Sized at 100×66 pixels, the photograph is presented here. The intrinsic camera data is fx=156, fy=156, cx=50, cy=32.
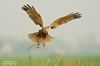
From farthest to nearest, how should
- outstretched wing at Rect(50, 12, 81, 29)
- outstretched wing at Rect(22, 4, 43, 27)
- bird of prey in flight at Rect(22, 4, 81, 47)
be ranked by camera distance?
outstretched wing at Rect(50, 12, 81, 29) → outstretched wing at Rect(22, 4, 43, 27) → bird of prey in flight at Rect(22, 4, 81, 47)

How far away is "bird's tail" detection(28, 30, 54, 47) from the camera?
363 centimetres

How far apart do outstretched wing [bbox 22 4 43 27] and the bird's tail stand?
0.83 ft

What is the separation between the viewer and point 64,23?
14.2ft

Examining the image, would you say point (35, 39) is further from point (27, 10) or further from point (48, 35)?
point (27, 10)

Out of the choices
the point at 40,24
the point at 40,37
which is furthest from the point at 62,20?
the point at 40,37

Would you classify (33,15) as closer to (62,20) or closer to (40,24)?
(40,24)

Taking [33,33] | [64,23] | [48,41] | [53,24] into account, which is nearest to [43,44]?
[48,41]

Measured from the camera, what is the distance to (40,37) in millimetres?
3717

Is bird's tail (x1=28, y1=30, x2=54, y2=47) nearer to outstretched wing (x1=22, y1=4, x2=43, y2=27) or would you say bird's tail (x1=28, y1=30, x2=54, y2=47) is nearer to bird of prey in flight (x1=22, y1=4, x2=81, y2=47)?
bird of prey in flight (x1=22, y1=4, x2=81, y2=47)

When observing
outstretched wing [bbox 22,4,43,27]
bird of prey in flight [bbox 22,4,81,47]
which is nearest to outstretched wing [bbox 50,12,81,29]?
bird of prey in flight [bbox 22,4,81,47]

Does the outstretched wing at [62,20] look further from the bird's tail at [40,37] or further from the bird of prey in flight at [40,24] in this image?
the bird's tail at [40,37]

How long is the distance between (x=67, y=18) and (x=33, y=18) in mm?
1003

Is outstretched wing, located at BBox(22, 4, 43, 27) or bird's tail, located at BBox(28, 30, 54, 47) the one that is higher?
outstretched wing, located at BBox(22, 4, 43, 27)

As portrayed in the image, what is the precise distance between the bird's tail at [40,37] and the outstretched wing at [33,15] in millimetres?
253
